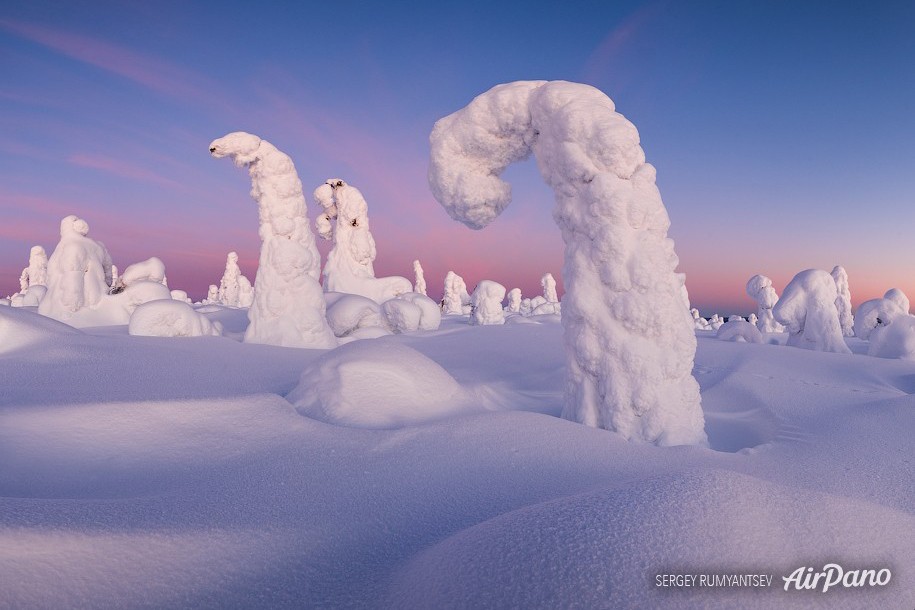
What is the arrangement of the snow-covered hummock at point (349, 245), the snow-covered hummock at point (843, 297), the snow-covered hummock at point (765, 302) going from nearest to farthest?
the snow-covered hummock at point (349, 245) < the snow-covered hummock at point (765, 302) < the snow-covered hummock at point (843, 297)

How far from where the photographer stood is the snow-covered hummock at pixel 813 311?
8156mm

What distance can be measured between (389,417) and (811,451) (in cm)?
246

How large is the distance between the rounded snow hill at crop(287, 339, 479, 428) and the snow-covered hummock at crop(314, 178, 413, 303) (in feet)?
37.1

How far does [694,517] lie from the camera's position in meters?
1.29

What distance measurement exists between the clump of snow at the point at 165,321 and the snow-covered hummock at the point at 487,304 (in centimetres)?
972

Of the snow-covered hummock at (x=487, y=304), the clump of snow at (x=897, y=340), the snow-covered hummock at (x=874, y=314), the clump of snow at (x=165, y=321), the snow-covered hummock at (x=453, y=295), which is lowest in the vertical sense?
the clump of snow at (x=897, y=340)

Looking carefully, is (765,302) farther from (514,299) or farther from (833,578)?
(833,578)

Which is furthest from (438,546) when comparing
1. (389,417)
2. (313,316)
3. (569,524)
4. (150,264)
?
(150,264)

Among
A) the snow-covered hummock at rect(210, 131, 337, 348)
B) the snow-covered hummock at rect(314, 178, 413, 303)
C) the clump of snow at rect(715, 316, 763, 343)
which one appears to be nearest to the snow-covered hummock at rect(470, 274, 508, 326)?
the snow-covered hummock at rect(314, 178, 413, 303)

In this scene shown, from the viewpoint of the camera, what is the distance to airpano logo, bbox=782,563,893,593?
119 cm

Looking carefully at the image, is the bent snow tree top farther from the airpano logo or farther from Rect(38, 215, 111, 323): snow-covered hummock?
Rect(38, 215, 111, 323): snow-covered hummock

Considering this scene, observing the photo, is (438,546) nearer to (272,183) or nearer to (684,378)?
(684,378)

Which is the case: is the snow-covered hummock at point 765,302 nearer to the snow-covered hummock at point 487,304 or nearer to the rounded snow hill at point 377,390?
the snow-covered hummock at point 487,304

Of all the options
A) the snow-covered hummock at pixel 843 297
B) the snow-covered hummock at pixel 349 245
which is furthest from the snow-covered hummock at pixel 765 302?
the snow-covered hummock at pixel 349 245
